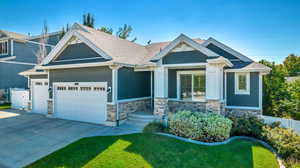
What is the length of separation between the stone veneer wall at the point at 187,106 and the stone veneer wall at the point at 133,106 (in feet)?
6.16

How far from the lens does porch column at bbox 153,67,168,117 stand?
9.32m

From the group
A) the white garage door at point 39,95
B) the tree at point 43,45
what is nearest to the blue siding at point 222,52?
the white garage door at point 39,95

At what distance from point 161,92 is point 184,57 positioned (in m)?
2.29

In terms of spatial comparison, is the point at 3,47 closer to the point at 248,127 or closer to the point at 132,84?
the point at 132,84

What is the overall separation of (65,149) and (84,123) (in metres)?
4.12

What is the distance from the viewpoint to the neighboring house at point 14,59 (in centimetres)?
1986

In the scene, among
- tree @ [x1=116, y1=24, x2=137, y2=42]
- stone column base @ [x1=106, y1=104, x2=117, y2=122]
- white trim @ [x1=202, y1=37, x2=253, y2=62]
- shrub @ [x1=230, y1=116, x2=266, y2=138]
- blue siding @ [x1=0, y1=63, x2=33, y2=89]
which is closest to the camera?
shrub @ [x1=230, y1=116, x2=266, y2=138]

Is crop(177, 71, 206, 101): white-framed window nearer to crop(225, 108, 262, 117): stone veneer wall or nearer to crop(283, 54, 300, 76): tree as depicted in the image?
crop(225, 108, 262, 117): stone veneer wall

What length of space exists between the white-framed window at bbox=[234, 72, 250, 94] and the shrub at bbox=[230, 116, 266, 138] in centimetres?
240

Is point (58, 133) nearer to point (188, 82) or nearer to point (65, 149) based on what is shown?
point (65, 149)

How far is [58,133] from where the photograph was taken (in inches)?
327

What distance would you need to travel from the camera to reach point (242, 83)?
1059 cm

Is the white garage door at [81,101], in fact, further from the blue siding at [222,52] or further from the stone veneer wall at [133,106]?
the blue siding at [222,52]

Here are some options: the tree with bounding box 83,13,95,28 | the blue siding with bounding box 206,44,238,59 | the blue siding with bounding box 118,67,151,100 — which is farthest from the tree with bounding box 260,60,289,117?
the tree with bounding box 83,13,95,28
